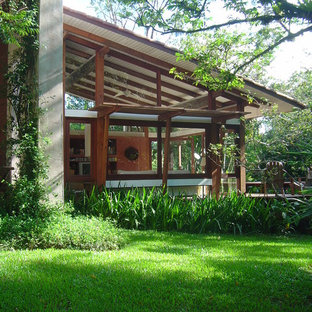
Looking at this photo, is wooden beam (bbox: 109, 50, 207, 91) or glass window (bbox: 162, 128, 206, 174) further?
glass window (bbox: 162, 128, 206, 174)

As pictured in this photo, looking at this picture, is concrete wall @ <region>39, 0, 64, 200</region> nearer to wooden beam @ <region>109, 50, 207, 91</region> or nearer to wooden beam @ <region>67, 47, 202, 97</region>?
wooden beam @ <region>109, 50, 207, 91</region>

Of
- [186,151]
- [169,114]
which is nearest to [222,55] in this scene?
[169,114]

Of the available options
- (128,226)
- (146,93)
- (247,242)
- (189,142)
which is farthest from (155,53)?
(247,242)

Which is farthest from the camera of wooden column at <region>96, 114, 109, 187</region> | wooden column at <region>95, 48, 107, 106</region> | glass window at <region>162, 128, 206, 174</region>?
glass window at <region>162, 128, 206, 174</region>

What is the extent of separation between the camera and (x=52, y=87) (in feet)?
24.5

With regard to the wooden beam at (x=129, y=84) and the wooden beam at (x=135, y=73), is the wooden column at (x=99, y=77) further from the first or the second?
the wooden beam at (x=129, y=84)

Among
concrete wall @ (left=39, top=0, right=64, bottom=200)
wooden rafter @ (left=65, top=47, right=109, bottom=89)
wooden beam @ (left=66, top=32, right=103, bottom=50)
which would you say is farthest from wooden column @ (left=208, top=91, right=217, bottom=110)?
concrete wall @ (left=39, top=0, right=64, bottom=200)

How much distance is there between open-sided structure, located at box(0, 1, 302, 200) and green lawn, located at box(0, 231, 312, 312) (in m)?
4.97

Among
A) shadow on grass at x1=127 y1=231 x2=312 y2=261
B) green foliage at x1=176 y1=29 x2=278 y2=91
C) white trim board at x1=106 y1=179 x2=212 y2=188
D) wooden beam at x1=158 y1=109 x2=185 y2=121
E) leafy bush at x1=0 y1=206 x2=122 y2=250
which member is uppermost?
green foliage at x1=176 y1=29 x2=278 y2=91

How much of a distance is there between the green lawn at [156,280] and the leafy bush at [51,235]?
15.0 inches

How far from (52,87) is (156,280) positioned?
4.68m

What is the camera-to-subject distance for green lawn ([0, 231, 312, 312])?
353cm

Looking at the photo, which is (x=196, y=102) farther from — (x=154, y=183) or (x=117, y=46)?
(x=117, y=46)

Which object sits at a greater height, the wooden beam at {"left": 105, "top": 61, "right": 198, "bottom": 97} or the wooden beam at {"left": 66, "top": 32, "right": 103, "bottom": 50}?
the wooden beam at {"left": 66, "top": 32, "right": 103, "bottom": 50}
